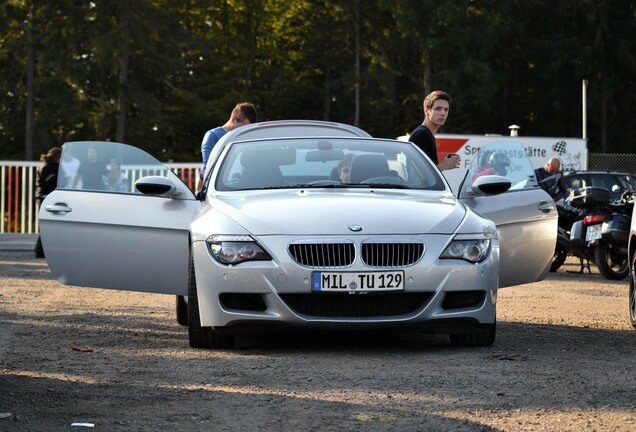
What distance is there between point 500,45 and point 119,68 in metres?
17.5

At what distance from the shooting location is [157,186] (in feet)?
32.8

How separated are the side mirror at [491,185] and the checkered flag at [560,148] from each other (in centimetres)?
2671

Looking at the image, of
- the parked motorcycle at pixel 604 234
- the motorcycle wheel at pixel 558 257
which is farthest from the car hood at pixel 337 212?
the motorcycle wheel at pixel 558 257

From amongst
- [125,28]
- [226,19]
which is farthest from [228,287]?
[226,19]

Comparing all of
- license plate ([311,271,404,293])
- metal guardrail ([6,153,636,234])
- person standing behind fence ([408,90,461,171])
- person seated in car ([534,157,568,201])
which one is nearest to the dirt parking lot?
license plate ([311,271,404,293])

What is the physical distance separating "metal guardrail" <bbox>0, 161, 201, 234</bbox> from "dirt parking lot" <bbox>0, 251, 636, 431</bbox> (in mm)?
20759

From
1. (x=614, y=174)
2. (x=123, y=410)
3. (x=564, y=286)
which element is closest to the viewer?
(x=123, y=410)

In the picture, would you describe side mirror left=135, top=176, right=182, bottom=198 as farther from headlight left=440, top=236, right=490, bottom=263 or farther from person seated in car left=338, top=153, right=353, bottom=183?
headlight left=440, top=236, right=490, bottom=263

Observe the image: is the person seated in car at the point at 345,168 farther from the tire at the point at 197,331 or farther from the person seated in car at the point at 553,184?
the person seated in car at the point at 553,184

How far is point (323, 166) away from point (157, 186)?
3.77 ft

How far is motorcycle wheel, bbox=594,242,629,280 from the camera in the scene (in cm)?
1905

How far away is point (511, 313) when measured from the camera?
12.7 meters

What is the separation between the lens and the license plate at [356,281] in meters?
8.66

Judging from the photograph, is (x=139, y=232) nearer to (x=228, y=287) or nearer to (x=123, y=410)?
(x=228, y=287)
